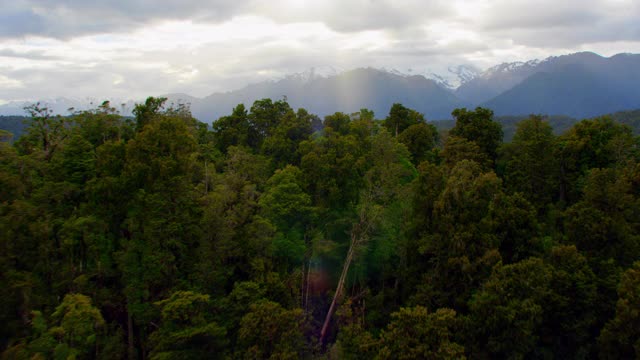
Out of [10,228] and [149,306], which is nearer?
[10,228]

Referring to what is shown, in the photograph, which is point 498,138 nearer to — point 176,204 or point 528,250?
point 528,250

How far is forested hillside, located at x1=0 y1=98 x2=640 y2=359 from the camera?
17141mm

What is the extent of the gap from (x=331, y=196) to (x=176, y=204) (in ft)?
33.2

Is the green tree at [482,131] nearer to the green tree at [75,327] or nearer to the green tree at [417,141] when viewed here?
the green tree at [417,141]

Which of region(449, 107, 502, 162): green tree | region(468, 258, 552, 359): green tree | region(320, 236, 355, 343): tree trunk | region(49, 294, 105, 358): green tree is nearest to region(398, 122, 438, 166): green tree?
region(449, 107, 502, 162): green tree

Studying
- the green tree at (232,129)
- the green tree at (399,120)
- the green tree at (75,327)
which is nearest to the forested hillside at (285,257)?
the green tree at (75,327)

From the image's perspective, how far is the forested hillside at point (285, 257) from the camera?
56.2 ft

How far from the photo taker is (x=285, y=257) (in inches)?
981

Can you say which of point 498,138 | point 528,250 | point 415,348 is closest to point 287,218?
point 415,348

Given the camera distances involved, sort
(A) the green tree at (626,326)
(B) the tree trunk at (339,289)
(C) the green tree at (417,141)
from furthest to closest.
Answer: (C) the green tree at (417,141) < (B) the tree trunk at (339,289) < (A) the green tree at (626,326)

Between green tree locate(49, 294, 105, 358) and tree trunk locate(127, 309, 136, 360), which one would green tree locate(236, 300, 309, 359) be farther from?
tree trunk locate(127, 309, 136, 360)

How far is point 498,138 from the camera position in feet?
130

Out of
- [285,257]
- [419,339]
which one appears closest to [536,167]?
[285,257]

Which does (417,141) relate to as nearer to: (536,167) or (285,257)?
(536,167)
